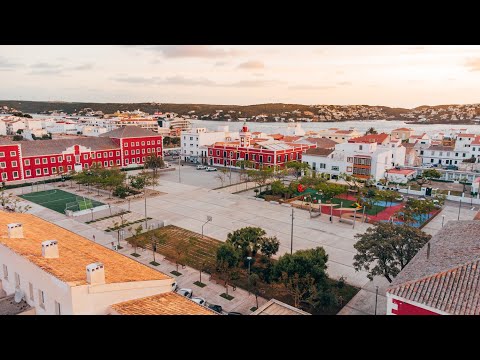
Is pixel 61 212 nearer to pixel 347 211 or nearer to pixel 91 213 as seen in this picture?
pixel 91 213

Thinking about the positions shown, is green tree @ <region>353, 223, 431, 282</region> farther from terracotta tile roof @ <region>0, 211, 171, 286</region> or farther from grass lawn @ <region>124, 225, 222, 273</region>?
terracotta tile roof @ <region>0, 211, 171, 286</region>

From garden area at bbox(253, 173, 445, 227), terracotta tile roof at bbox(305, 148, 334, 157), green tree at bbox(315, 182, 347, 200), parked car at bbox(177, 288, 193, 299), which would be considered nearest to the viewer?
parked car at bbox(177, 288, 193, 299)

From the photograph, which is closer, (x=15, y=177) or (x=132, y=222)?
(x=132, y=222)

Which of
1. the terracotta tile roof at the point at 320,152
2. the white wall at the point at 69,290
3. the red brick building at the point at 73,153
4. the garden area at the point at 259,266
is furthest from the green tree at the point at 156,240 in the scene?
the terracotta tile roof at the point at 320,152

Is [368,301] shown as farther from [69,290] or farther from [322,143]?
[322,143]

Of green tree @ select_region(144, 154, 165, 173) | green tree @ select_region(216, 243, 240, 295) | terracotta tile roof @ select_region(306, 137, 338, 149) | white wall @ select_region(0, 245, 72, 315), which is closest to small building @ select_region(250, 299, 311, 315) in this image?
white wall @ select_region(0, 245, 72, 315)
